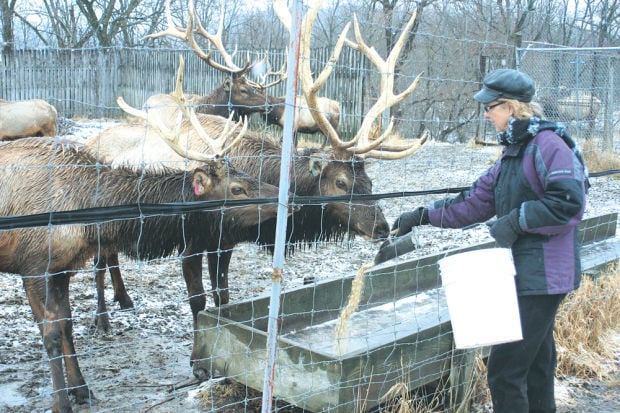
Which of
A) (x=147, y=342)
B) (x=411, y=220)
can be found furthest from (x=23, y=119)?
(x=411, y=220)

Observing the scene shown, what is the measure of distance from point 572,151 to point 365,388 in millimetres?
1652

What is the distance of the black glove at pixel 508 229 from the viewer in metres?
3.12

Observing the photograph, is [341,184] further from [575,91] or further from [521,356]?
[575,91]

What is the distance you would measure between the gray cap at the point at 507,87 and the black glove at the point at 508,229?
569mm

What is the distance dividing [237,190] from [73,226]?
116 centimetres

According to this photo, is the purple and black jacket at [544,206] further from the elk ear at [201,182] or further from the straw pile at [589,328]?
the elk ear at [201,182]

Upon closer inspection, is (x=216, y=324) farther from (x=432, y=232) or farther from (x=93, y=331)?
(x=432, y=232)

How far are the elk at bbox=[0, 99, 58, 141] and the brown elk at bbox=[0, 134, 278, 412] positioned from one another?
7.62 m

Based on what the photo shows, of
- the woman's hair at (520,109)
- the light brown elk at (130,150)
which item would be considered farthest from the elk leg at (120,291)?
the woman's hair at (520,109)

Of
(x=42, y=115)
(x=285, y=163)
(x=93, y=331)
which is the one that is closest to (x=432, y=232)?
(x=93, y=331)

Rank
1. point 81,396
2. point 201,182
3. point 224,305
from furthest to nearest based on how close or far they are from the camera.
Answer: point 201,182, point 81,396, point 224,305

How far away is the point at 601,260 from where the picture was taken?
238 inches

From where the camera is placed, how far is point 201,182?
4652 mm

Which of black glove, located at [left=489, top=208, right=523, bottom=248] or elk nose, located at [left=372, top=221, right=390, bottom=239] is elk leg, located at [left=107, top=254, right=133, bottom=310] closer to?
elk nose, located at [left=372, top=221, right=390, bottom=239]
